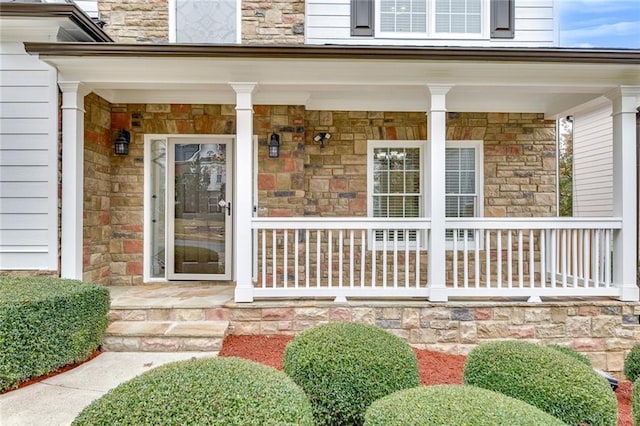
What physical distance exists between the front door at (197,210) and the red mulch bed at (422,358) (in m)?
1.89

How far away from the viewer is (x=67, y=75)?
4434 millimetres

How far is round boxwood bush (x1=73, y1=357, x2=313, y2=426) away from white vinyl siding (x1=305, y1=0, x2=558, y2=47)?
550 centimetres

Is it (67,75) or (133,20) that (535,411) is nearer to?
(67,75)

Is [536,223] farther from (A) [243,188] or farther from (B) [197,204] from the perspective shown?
(B) [197,204]

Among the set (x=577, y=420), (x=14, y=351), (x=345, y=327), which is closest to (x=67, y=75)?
(x=14, y=351)

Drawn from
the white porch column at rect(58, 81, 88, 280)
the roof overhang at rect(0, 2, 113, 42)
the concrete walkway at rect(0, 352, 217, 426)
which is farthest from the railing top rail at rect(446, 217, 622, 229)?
the roof overhang at rect(0, 2, 113, 42)

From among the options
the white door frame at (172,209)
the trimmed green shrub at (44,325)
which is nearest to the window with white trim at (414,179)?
the white door frame at (172,209)

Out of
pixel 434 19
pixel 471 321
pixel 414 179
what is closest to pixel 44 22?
pixel 414 179

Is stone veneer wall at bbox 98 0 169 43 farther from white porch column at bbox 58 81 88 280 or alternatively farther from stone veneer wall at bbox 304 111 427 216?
stone veneer wall at bbox 304 111 427 216

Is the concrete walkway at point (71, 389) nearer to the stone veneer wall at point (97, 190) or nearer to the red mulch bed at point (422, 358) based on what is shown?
the red mulch bed at point (422, 358)

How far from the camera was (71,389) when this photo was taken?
3.11 m

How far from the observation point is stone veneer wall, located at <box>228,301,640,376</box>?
14.7ft

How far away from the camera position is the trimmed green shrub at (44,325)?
10.1ft

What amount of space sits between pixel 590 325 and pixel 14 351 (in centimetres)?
570
